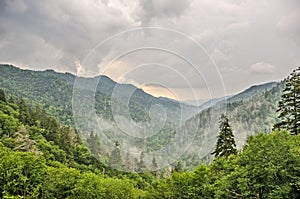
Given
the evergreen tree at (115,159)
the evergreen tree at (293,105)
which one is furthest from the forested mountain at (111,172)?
the evergreen tree at (293,105)

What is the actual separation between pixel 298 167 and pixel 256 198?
4.85 metres

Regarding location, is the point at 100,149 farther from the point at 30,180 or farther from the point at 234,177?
the point at 234,177

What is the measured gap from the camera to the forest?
27.8 m

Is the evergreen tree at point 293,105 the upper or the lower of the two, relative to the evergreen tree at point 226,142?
upper

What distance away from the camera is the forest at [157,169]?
27766 millimetres

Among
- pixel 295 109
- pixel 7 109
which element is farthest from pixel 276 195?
pixel 7 109

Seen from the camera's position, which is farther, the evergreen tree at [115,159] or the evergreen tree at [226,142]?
the evergreen tree at [115,159]

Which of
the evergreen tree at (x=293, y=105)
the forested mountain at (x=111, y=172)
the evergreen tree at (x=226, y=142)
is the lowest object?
the forested mountain at (x=111, y=172)

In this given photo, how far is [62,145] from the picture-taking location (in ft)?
398

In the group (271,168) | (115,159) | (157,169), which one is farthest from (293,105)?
(115,159)

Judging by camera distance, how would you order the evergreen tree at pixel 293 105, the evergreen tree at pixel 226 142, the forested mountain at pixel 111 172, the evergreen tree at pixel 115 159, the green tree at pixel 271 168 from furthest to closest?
the evergreen tree at pixel 115 159 < the evergreen tree at pixel 226 142 < the evergreen tree at pixel 293 105 < the forested mountain at pixel 111 172 < the green tree at pixel 271 168

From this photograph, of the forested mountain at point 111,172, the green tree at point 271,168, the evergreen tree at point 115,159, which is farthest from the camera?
the evergreen tree at point 115,159

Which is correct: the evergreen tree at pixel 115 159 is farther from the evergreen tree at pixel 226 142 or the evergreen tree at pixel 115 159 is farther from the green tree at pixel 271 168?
the green tree at pixel 271 168

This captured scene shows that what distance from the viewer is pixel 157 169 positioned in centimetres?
6831
